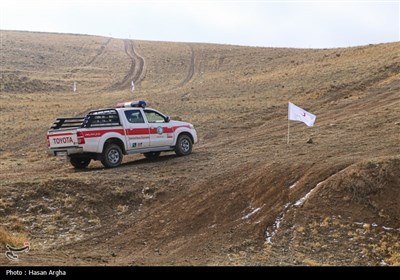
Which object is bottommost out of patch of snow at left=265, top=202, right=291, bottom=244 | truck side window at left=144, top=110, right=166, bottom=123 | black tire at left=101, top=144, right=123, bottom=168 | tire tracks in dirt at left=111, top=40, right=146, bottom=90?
patch of snow at left=265, top=202, right=291, bottom=244

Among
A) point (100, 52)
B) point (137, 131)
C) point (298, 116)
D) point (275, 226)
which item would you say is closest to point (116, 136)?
point (137, 131)

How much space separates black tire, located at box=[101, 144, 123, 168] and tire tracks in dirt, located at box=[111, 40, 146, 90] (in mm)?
31709

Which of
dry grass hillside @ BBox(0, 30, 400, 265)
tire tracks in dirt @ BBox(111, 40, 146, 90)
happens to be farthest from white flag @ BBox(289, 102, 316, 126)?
tire tracks in dirt @ BBox(111, 40, 146, 90)

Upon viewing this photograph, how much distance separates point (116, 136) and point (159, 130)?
1.67m

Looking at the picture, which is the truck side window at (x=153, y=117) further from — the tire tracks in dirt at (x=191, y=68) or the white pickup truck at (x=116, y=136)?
the tire tracks in dirt at (x=191, y=68)

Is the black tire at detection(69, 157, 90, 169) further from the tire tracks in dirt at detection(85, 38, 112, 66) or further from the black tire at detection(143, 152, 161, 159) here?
the tire tracks in dirt at detection(85, 38, 112, 66)

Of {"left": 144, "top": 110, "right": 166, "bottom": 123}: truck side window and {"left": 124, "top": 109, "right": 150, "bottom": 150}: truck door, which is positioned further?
{"left": 144, "top": 110, "right": 166, "bottom": 123}: truck side window

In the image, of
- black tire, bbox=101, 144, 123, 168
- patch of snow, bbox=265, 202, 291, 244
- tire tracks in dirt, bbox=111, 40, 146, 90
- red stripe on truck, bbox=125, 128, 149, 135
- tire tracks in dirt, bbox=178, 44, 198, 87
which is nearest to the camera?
patch of snow, bbox=265, 202, 291, 244

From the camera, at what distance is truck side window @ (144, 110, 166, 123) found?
17250mm

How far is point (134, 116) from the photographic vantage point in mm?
16859

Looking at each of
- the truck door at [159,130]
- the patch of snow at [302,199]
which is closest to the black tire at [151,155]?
the truck door at [159,130]

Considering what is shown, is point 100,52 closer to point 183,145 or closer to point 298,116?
point 183,145
